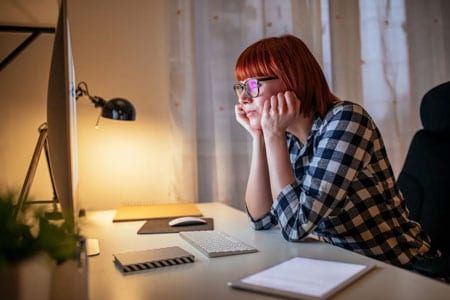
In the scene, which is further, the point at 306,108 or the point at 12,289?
the point at 306,108

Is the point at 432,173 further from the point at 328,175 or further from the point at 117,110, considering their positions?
the point at 117,110

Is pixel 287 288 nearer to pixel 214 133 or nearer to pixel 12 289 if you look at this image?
pixel 12 289

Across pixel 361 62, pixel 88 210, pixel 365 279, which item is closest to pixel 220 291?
pixel 365 279

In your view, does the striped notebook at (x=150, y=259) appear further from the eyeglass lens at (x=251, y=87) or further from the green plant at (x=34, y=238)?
the eyeglass lens at (x=251, y=87)

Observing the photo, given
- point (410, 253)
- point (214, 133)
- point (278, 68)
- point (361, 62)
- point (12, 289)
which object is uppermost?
point (361, 62)

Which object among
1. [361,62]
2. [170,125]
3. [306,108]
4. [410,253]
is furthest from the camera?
[361,62]

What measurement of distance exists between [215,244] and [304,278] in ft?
0.97

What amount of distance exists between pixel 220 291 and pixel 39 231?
32cm

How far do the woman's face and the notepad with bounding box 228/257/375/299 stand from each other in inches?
19.1

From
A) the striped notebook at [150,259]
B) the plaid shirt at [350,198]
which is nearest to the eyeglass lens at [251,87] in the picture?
the plaid shirt at [350,198]

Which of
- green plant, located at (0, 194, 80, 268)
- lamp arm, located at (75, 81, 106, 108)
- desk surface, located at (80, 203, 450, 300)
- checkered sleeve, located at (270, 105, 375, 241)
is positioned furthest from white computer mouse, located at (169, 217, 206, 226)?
green plant, located at (0, 194, 80, 268)

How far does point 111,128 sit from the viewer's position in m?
1.77

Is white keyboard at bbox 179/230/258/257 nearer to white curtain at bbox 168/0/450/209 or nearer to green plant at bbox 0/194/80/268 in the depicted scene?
green plant at bbox 0/194/80/268

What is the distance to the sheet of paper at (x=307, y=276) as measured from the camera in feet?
2.00
